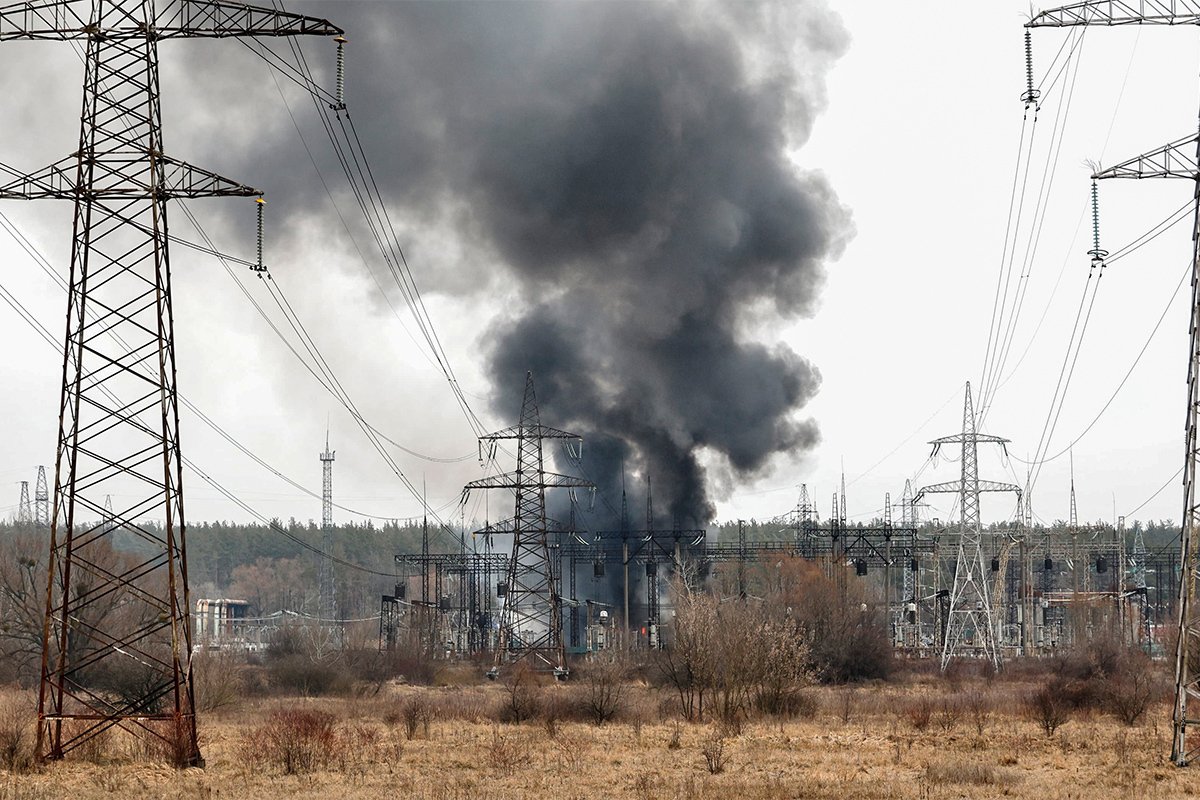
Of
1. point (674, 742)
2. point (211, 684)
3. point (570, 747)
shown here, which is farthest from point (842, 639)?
point (570, 747)

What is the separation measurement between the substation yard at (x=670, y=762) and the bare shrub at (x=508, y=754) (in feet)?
0.21

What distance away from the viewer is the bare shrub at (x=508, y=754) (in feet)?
85.3

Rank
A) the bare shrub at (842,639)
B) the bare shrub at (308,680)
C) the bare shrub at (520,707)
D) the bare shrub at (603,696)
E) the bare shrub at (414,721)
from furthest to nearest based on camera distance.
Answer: the bare shrub at (842,639) → the bare shrub at (308,680) → the bare shrub at (520,707) → the bare shrub at (603,696) → the bare shrub at (414,721)

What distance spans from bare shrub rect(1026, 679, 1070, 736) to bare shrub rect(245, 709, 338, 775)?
56.0ft

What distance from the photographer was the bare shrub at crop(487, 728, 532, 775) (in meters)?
26.0

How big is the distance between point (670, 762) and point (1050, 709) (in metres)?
12.4

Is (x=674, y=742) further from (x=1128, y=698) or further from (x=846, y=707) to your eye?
(x=1128, y=698)

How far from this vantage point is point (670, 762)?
27.1m

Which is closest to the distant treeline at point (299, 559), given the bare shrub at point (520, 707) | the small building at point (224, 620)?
the small building at point (224, 620)

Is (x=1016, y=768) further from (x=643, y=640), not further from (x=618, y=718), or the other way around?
(x=643, y=640)

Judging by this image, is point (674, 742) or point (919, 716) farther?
point (919, 716)

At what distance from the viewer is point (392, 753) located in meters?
28.7

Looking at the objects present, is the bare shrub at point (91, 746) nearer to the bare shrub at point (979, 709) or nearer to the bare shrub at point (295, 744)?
the bare shrub at point (295, 744)

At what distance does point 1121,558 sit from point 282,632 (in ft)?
153
